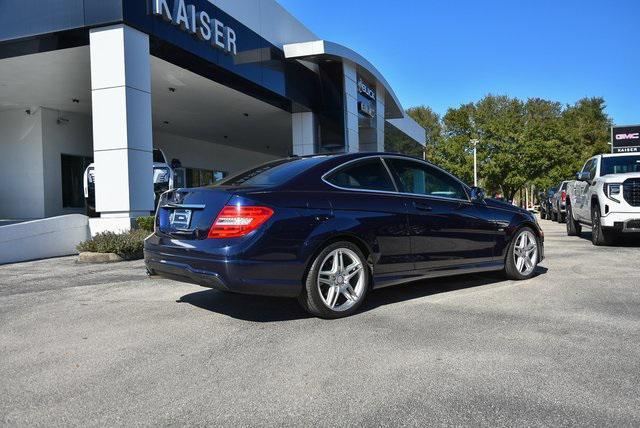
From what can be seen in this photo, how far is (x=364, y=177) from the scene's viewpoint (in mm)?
5211

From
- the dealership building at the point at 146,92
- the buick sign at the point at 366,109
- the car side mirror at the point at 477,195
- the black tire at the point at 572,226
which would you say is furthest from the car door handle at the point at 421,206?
the buick sign at the point at 366,109

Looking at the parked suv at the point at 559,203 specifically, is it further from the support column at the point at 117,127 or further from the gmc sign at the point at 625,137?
the gmc sign at the point at 625,137

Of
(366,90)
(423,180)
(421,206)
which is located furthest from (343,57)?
(421,206)

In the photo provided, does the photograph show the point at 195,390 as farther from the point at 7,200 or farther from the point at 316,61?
the point at 7,200

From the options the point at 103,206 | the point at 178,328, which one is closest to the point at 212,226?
the point at 178,328

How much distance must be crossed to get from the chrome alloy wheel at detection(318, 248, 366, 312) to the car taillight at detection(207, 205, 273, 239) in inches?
27.3

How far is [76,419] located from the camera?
2758mm

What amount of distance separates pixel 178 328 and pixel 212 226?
918 mm

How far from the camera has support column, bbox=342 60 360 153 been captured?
2086cm

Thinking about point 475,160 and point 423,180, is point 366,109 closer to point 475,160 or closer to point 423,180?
point 423,180

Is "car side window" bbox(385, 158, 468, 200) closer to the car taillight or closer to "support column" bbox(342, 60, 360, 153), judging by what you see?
the car taillight

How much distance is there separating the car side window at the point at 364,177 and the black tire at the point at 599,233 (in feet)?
23.1

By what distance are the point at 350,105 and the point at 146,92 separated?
444 inches

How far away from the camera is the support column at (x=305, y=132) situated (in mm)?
21016
